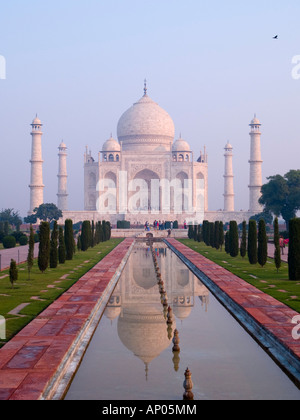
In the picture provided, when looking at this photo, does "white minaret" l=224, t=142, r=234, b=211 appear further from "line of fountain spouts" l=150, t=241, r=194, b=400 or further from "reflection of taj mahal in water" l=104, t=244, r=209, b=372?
"line of fountain spouts" l=150, t=241, r=194, b=400

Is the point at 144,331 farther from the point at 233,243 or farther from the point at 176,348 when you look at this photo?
the point at 233,243

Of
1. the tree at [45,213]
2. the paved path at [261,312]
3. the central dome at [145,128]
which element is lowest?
the paved path at [261,312]

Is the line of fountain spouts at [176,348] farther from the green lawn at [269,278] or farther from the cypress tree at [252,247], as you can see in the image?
the cypress tree at [252,247]

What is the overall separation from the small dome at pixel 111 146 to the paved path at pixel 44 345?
42.0 m

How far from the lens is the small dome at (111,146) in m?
52.7

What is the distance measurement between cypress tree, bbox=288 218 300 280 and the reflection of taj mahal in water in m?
2.06

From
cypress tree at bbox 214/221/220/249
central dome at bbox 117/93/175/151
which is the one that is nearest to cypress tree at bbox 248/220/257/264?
cypress tree at bbox 214/221/220/249

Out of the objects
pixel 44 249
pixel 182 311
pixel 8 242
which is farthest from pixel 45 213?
pixel 182 311

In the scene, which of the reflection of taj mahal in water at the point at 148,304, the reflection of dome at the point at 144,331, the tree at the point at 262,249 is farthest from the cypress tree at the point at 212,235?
the reflection of dome at the point at 144,331

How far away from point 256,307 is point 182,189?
41852 millimetres

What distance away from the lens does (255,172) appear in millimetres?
48375

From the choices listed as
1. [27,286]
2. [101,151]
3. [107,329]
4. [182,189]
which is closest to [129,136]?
[101,151]

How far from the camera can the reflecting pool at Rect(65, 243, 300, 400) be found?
547 cm

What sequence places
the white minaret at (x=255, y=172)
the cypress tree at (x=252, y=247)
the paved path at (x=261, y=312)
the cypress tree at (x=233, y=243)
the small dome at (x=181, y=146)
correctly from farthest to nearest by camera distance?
the small dome at (x=181, y=146), the white minaret at (x=255, y=172), the cypress tree at (x=233, y=243), the cypress tree at (x=252, y=247), the paved path at (x=261, y=312)
